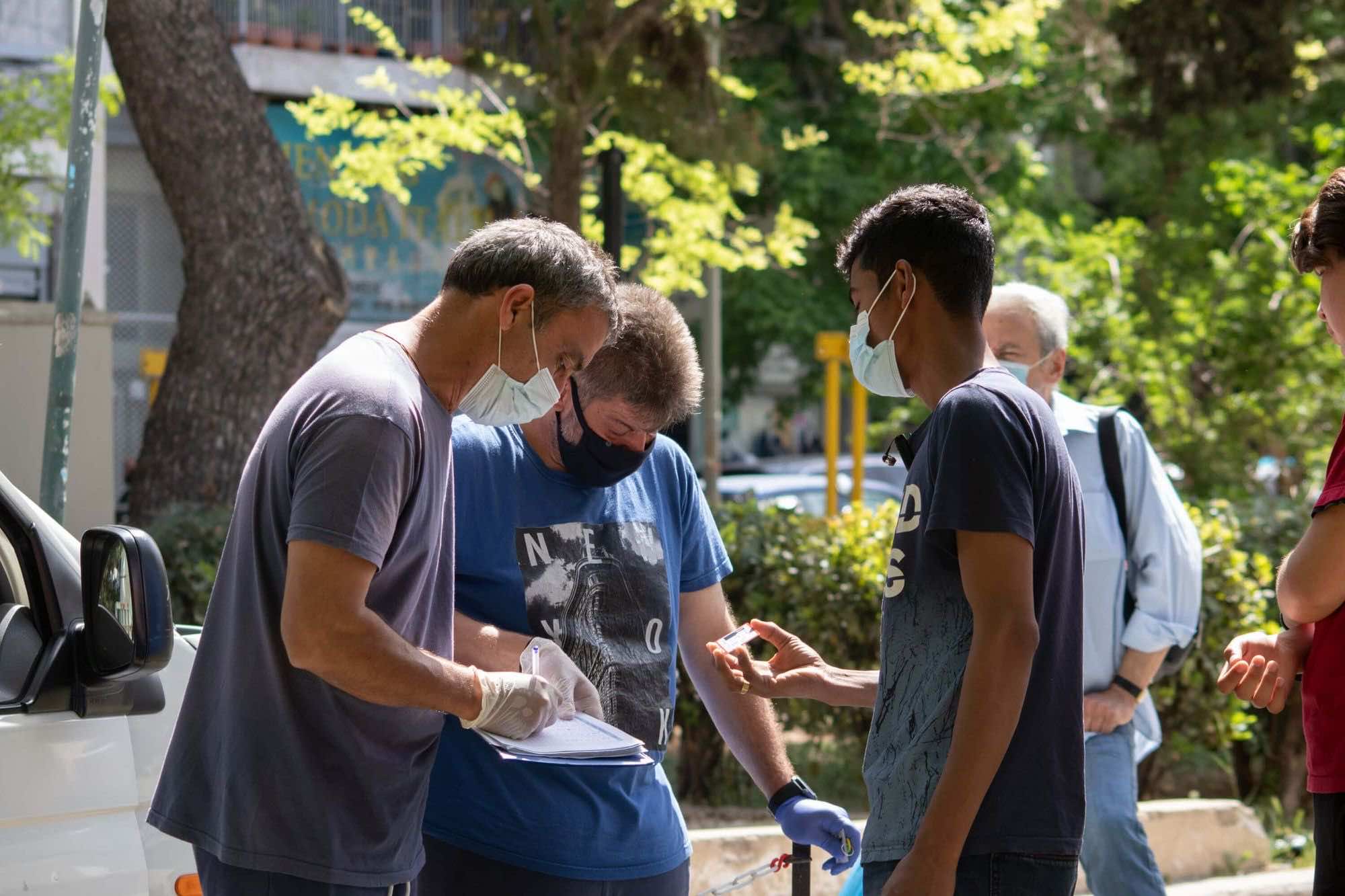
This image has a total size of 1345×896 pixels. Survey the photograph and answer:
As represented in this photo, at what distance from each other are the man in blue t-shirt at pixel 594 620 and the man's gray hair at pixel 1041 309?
1.40 metres

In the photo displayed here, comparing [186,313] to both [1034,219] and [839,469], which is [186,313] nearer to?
[1034,219]

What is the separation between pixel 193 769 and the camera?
2.49 metres

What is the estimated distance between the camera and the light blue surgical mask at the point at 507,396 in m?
2.75

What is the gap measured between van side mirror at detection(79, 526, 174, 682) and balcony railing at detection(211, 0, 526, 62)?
19.3 m

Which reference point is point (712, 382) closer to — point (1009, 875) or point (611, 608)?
point (611, 608)

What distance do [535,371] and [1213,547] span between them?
16.7ft

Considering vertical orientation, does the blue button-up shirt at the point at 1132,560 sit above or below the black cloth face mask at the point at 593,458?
below

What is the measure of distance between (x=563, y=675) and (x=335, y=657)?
2.20 ft

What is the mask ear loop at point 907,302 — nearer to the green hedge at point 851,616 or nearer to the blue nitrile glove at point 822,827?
the blue nitrile glove at point 822,827

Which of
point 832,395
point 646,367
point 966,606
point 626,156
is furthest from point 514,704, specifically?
point 832,395

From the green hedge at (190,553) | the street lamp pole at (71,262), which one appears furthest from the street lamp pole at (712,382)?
the street lamp pole at (71,262)

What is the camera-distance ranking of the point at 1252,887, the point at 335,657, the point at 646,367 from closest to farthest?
the point at 335,657
the point at 646,367
the point at 1252,887

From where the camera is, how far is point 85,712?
111 inches

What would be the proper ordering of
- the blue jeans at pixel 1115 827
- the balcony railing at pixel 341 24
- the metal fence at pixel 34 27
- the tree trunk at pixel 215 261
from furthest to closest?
the balcony railing at pixel 341 24
the metal fence at pixel 34 27
the tree trunk at pixel 215 261
the blue jeans at pixel 1115 827
